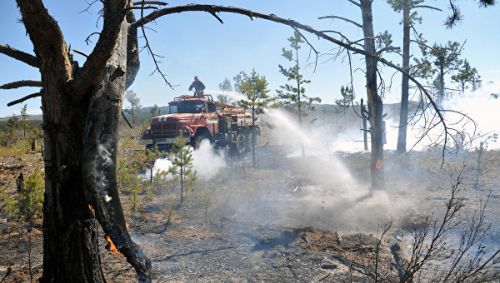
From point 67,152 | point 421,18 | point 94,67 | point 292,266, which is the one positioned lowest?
point 292,266

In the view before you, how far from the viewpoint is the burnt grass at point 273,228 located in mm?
5324

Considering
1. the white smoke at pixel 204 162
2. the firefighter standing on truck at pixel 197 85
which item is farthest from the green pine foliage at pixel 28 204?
the firefighter standing on truck at pixel 197 85

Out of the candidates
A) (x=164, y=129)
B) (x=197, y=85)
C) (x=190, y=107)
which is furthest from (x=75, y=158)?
(x=197, y=85)

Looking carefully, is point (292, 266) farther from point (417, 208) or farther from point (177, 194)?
point (177, 194)

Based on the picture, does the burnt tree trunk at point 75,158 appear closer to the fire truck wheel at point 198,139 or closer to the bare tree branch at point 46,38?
the bare tree branch at point 46,38

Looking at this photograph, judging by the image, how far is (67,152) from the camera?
2611 mm

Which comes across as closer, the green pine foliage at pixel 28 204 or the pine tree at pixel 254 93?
the green pine foliage at pixel 28 204

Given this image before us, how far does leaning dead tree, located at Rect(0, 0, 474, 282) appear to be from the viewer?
2.58 m

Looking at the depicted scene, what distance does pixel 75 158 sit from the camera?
2619 mm

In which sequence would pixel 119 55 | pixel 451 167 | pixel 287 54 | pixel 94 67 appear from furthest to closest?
pixel 287 54
pixel 451 167
pixel 119 55
pixel 94 67

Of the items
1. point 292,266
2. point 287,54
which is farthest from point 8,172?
point 287,54

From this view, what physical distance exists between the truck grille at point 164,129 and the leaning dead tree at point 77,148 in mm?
12510

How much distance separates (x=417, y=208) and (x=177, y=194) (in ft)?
21.8

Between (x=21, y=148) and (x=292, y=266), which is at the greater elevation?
(x=21, y=148)
